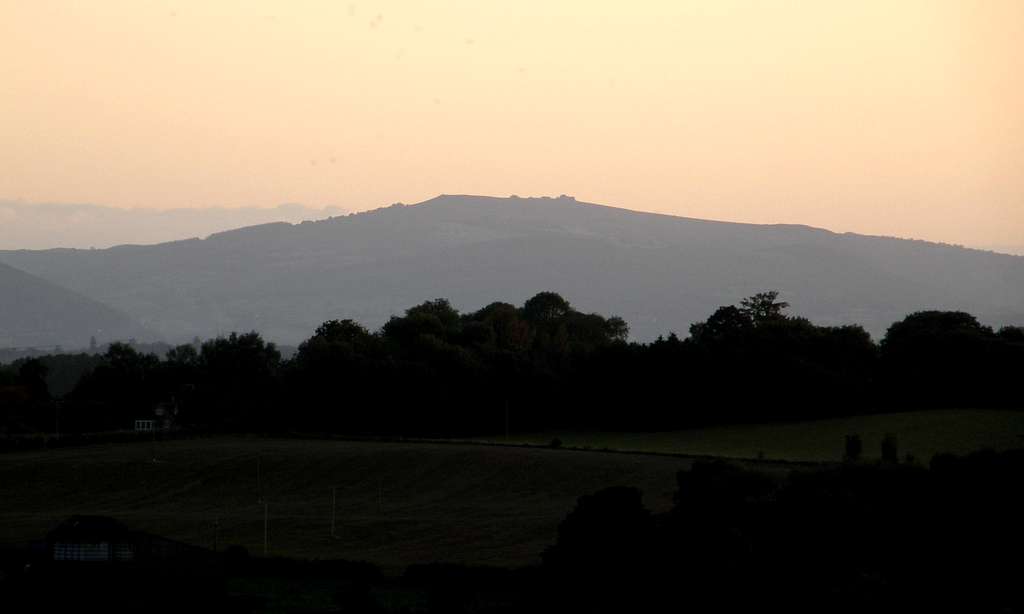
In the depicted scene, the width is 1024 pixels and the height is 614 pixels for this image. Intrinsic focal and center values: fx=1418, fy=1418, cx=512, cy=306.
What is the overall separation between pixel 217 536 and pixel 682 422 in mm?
41199

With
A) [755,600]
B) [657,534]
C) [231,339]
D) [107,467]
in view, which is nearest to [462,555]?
[657,534]

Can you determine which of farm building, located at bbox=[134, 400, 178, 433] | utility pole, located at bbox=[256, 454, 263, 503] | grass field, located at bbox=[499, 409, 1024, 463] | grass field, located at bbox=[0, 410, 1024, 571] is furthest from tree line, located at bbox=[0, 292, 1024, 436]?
utility pole, located at bbox=[256, 454, 263, 503]

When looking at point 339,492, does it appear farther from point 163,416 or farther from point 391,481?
point 163,416

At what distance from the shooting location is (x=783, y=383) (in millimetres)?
87062

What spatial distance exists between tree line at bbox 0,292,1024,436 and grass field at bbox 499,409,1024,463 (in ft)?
10.9

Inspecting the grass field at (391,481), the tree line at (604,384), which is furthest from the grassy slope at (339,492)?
the tree line at (604,384)

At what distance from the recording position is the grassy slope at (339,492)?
50.4 metres

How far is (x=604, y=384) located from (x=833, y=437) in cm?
2044

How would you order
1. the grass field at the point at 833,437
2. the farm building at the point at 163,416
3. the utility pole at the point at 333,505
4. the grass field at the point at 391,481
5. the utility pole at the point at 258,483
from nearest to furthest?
the grass field at the point at 391,481, the utility pole at the point at 333,505, the utility pole at the point at 258,483, the grass field at the point at 833,437, the farm building at the point at 163,416

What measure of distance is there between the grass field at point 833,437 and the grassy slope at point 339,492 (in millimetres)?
6788

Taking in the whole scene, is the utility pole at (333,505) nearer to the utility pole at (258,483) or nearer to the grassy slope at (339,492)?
the grassy slope at (339,492)

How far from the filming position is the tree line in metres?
86.4

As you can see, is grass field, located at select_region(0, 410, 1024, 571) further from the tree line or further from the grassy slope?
the tree line

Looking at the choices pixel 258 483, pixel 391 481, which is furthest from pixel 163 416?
pixel 391 481
